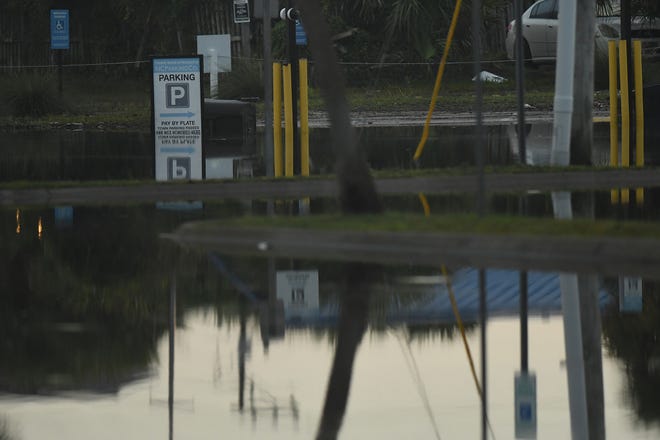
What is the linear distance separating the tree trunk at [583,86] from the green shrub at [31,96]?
64.3 ft

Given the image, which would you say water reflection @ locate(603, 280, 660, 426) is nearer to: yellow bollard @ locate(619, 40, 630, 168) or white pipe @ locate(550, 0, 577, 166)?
white pipe @ locate(550, 0, 577, 166)

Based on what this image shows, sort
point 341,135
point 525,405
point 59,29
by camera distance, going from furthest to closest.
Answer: point 59,29, point 341,135, point 525,405

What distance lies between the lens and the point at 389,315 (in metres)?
12.5

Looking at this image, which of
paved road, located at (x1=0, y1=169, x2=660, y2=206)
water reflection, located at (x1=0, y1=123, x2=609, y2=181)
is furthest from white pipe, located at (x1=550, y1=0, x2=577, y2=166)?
water reflection, located at (x1=0, y1=123, x2=609, y2=181)

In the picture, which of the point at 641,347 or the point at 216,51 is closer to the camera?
the point at 641,347

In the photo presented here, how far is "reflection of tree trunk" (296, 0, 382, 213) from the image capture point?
1709 cm

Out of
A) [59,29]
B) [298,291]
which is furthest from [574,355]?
[59,29]

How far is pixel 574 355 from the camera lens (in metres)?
11.0

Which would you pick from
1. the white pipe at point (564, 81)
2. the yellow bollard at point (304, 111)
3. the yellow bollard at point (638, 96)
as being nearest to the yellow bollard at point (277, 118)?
the yellow bollard at point (304, 111)

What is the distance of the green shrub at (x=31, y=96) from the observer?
40625mm

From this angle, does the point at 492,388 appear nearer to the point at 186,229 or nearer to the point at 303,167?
the point at 186,229

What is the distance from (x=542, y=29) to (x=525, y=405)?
3021 centimetres

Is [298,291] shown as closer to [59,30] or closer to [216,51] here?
[216,51]

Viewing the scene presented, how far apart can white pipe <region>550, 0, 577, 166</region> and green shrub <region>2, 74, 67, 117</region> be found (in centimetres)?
1987
